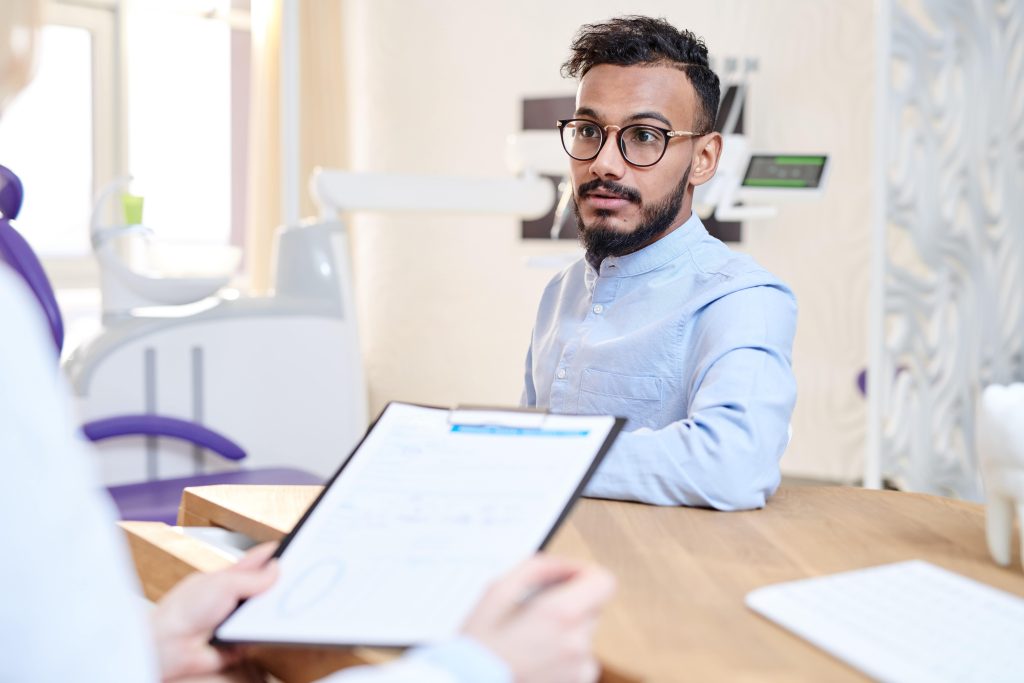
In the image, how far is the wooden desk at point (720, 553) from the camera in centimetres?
73

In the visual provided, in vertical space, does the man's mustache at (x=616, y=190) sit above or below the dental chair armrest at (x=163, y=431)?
above

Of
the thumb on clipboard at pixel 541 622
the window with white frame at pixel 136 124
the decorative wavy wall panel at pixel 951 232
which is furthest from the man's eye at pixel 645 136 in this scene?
the window with white frame at pixel 136 124

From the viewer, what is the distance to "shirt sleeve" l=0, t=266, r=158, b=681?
47 centimetres

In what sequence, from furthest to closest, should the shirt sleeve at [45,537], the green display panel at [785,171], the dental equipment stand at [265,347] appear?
1. the green display panel at [785,171]
2. the dental equipment stand at [265,347]
3. the shirt sleeve at [45,537]

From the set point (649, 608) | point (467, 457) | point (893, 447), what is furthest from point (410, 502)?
point (893, 447)

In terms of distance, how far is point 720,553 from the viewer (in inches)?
38.4

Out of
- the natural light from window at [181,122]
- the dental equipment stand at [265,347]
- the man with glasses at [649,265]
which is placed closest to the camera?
the man with glasses at [649,265]

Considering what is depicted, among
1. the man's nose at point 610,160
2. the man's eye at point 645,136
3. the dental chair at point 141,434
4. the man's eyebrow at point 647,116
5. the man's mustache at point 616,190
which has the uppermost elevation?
the man's eyebrow at point 647,116

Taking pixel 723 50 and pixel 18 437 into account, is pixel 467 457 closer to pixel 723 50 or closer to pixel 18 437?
pixel 18 437

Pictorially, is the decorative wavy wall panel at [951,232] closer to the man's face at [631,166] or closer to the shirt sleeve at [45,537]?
the man's face at [631,166]

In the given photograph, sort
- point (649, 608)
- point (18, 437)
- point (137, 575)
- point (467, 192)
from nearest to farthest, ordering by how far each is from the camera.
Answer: point (18, 437) → point (649, 608) → point (137, 575) → point (467, 192)

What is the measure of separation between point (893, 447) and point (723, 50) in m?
2.05

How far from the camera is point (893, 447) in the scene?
3.02 m

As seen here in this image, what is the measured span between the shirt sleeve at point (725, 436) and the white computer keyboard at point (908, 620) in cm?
26
